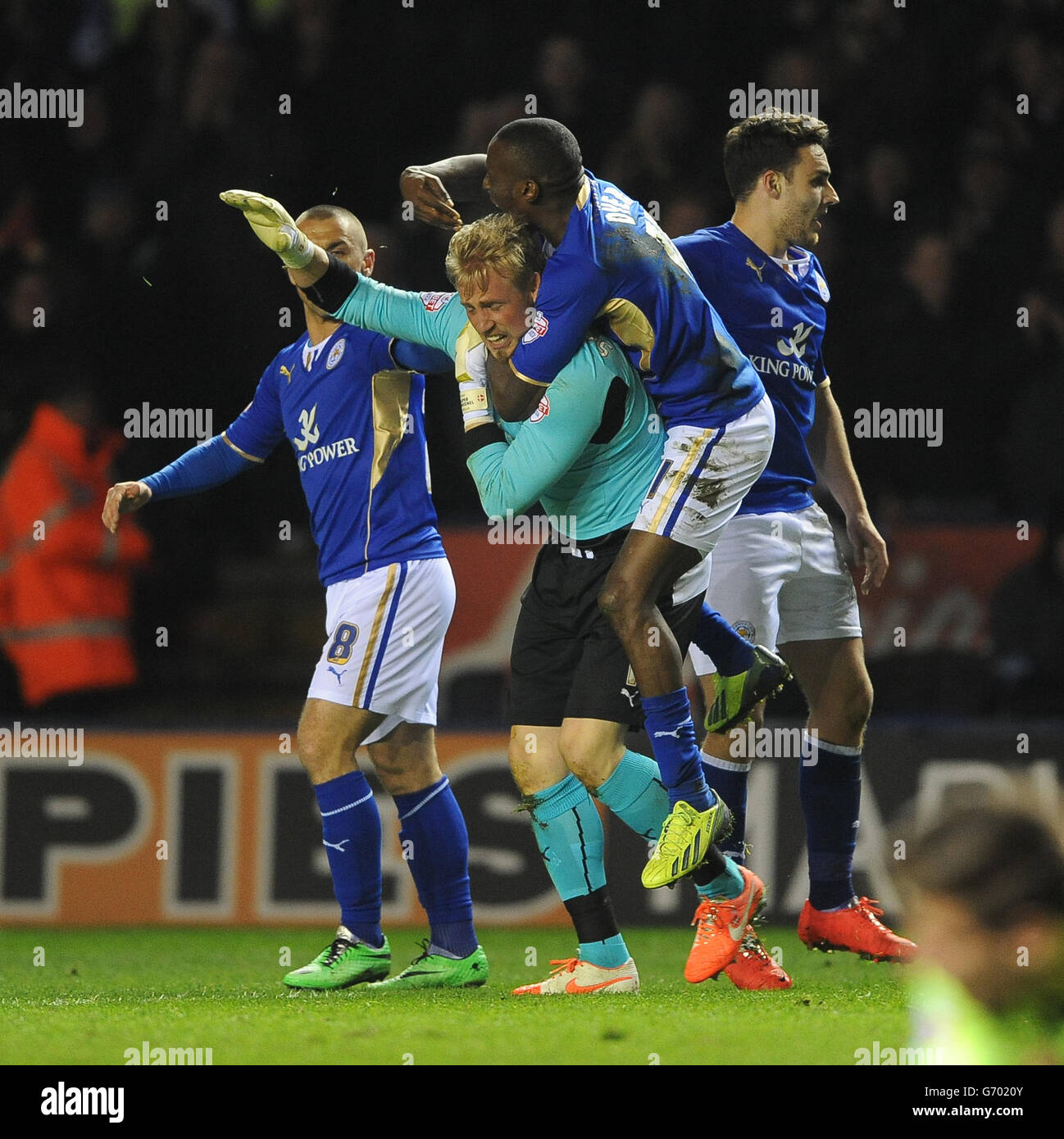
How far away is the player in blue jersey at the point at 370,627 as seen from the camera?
5020mm

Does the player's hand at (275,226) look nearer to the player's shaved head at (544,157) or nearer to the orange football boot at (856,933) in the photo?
the player's shaved head at (544,157)

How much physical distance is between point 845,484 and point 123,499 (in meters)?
2.37

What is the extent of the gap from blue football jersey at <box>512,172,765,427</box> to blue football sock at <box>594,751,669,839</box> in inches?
37.4

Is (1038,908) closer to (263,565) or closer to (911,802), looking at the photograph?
(911,802)

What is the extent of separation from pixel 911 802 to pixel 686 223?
355 cm

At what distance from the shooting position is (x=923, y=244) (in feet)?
31.3

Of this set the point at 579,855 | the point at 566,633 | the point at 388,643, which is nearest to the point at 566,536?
the point at 566,633

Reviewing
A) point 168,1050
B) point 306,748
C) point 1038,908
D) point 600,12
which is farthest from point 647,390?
point 600,12

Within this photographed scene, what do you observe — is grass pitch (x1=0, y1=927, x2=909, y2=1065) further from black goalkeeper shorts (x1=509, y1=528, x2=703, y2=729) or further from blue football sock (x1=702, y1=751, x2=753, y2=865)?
black goalkeeper shorts (x1=509, y1=528, x2=703, y2=729)

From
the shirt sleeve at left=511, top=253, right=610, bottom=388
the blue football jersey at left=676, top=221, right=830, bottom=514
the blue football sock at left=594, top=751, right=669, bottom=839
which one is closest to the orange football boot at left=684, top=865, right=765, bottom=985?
the blue football sock at left=594, top=751, right=669, bottom=839

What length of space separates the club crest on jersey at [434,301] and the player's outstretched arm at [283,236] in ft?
0.99

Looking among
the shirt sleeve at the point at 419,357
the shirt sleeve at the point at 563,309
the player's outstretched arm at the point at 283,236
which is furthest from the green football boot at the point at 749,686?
the player's outstretched arm at the point at 283,236

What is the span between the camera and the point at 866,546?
5.60 meters

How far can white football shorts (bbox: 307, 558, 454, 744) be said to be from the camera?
197 inches
